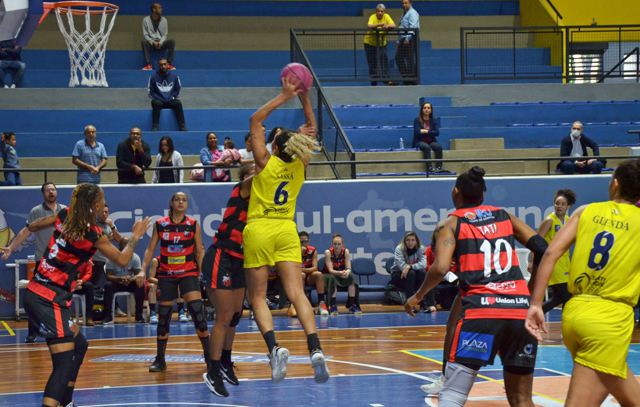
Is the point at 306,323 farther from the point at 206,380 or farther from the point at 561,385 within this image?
the point at 561,385

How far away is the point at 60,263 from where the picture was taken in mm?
7230

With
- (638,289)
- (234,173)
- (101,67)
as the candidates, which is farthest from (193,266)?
(101,67)

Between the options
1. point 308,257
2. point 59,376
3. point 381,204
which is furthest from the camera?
point 381,204

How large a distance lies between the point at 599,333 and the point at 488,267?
3.02 ft

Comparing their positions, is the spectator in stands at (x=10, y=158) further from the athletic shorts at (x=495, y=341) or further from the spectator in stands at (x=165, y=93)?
the athletic shorts at (x=495, y=341)

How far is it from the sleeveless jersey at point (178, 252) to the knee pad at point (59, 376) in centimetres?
353

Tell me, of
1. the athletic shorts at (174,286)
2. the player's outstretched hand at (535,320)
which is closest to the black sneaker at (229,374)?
the athletic shorts at (174,286)

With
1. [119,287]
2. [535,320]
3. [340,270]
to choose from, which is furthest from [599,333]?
[119,287]

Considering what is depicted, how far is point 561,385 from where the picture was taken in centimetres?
932

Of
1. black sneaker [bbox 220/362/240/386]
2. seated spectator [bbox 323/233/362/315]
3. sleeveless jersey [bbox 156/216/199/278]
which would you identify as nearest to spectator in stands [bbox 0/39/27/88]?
seated spectator [bbox 323/233/362/315]

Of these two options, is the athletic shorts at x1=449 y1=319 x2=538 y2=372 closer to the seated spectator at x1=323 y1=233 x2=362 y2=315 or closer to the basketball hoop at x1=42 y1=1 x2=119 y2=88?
the seated spectator at x1=323 y1=233 x2=362 y2=315

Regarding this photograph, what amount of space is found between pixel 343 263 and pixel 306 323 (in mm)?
9728

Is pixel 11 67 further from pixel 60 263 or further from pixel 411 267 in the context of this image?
pixel 60 263

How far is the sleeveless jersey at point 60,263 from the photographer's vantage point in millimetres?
7176
